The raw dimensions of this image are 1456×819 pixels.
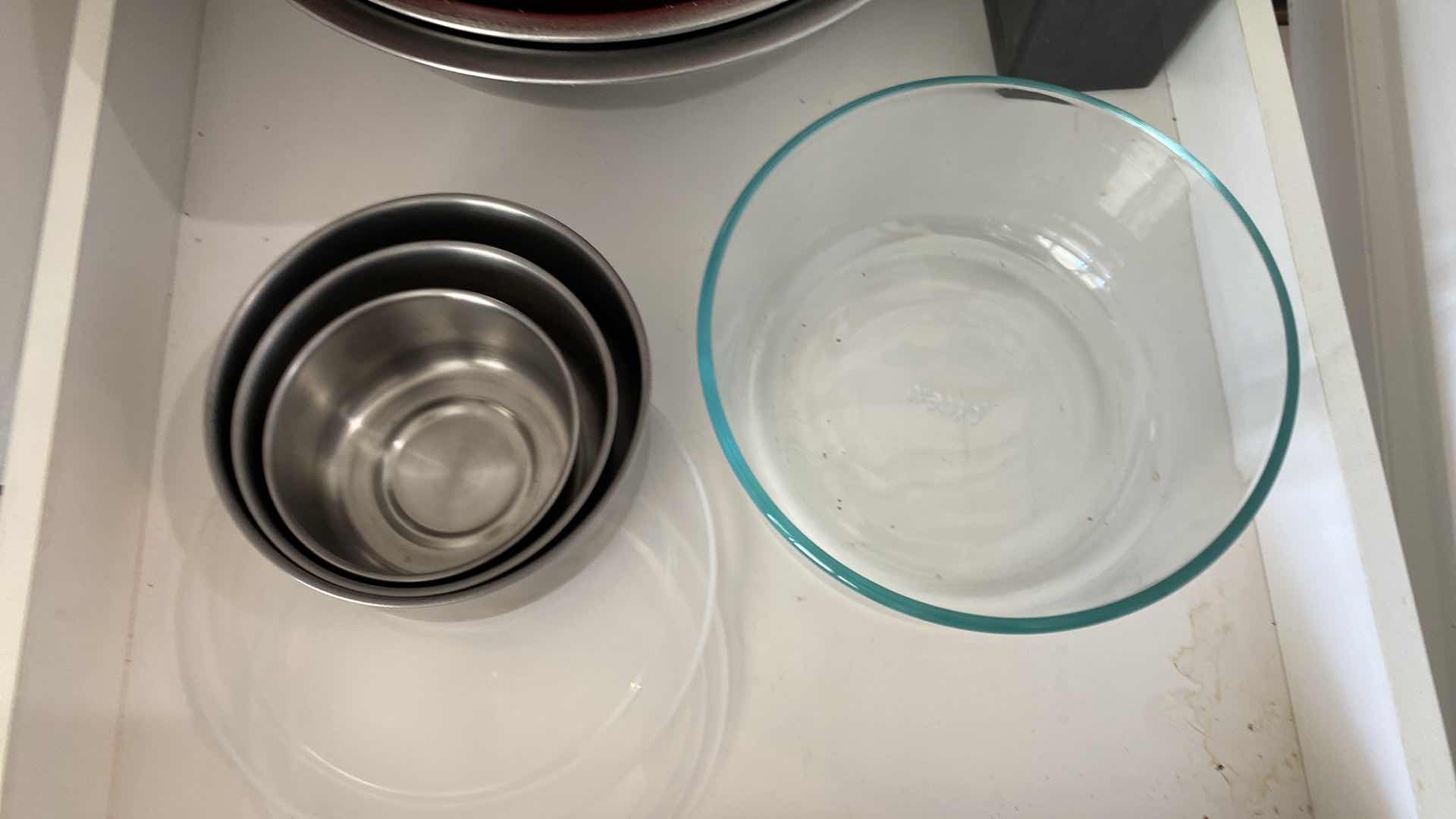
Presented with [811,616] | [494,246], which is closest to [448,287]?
[494,246]

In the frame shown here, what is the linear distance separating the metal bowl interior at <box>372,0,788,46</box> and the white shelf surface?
0.27 ft

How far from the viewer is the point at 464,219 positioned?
1.75ft

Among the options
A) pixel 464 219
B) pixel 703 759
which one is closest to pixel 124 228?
pixel 464 219

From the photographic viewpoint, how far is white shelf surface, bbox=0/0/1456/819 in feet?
1.53

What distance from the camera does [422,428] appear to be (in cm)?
58

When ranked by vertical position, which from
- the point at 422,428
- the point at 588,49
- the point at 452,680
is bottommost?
the point at 452,680

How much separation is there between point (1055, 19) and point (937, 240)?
150 millimetres

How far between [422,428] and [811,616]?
0.26 m

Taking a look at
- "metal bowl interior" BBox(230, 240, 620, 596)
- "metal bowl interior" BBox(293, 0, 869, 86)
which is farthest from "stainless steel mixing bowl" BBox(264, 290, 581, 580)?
"metal bowl interior" BBox(293, 0, 869, 86)

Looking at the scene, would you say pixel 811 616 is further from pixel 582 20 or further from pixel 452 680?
pixel 582 20

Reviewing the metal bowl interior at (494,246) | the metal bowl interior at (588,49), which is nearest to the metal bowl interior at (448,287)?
the metal bowl interior at (494,246)

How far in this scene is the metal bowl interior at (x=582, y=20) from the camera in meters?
0.44

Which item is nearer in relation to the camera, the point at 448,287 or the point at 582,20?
the point at 582,20

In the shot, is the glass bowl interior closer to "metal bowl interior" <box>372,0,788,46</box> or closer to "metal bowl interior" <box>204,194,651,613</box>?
"metal bowl interior" <box>204,194,651,613</box>
